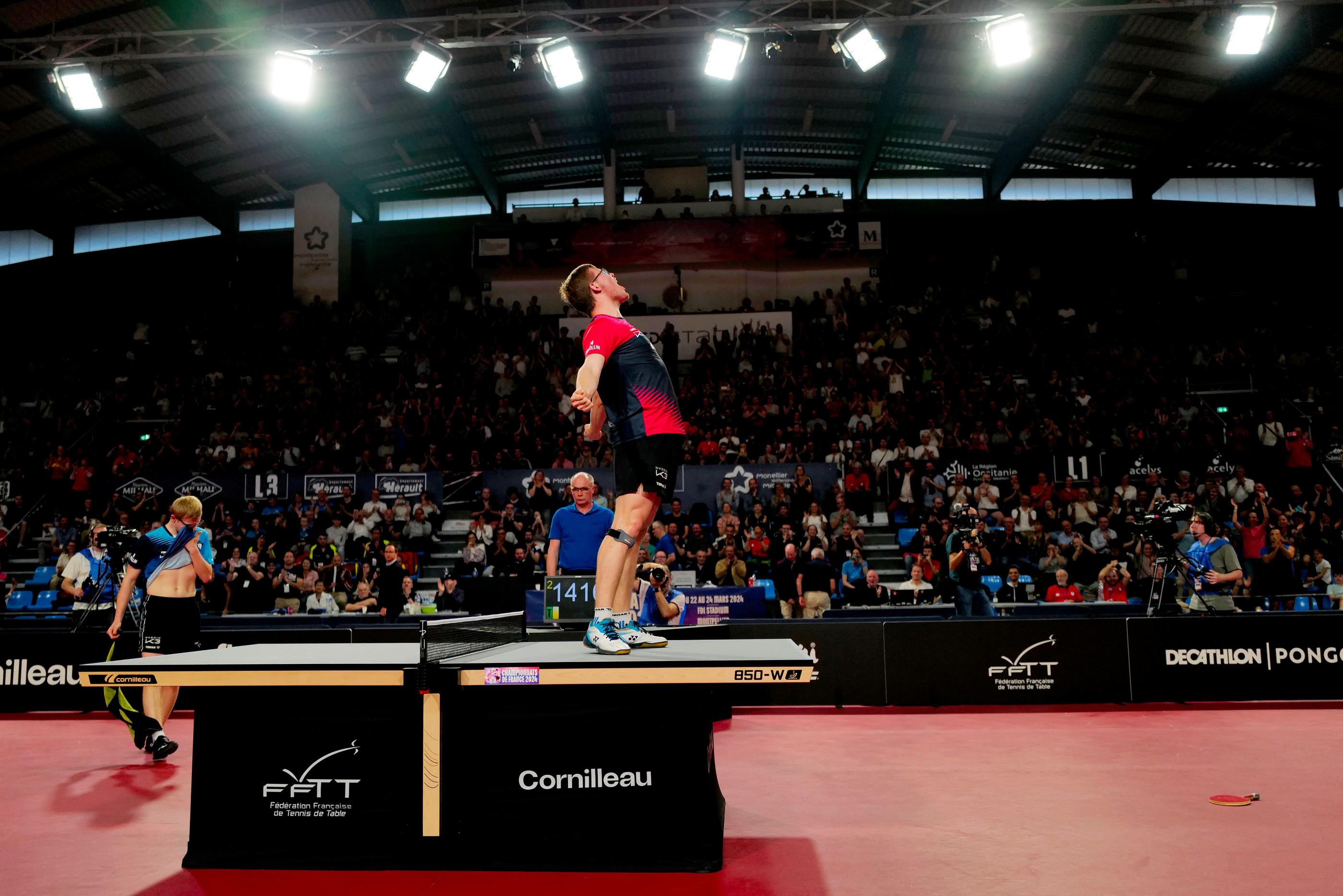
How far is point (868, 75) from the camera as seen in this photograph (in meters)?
21.5

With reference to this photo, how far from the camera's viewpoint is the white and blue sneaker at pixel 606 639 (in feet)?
14.0

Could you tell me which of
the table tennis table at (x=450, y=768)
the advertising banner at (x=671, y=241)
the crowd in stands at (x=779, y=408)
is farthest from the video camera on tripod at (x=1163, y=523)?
the advertising banner at (x=671, y=241)

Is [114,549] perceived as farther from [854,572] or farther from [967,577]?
[854,572]

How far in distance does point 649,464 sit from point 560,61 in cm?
1099

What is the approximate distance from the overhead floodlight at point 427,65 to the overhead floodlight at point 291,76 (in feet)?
4.70

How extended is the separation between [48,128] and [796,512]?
59.5 ft

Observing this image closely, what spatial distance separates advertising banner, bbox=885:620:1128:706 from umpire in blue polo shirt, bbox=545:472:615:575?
171 inches

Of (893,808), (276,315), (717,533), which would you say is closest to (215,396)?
(276,315)

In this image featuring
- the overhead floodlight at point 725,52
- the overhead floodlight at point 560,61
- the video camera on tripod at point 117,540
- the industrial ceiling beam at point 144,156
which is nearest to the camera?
the video camera on tripod at point 117,540

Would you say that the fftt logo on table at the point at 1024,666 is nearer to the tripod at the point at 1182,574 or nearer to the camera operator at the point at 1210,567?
the tripod at the point at 1182,574

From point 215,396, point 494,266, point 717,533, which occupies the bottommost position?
point 717,533

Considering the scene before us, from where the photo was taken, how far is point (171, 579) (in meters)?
6.94

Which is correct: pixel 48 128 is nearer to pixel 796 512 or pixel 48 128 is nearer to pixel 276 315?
pixel 276 315

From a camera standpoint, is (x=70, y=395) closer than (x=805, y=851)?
No
